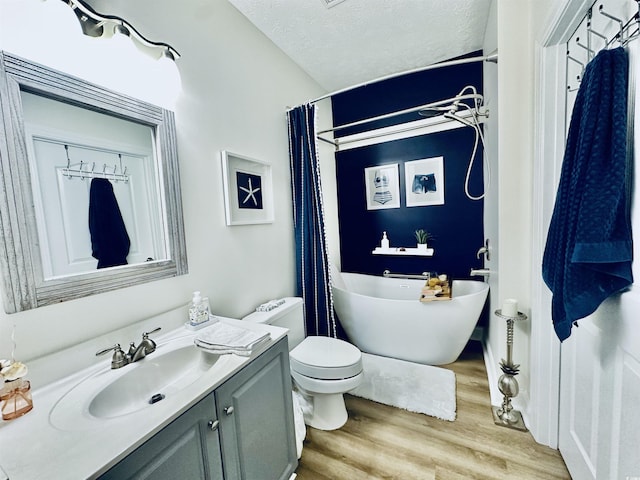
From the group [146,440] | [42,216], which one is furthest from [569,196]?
[42,216]

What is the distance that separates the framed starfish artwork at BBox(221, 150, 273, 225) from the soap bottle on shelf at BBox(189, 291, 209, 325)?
535 millimetres

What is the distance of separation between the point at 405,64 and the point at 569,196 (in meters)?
2.19

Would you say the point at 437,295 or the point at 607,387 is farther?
the point at 437,295

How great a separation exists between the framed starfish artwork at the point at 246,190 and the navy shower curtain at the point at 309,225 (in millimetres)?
286

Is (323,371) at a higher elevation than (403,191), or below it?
below

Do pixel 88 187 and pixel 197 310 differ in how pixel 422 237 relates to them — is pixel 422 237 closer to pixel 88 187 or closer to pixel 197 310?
pixel 197 310

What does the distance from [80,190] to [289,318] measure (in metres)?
1.36

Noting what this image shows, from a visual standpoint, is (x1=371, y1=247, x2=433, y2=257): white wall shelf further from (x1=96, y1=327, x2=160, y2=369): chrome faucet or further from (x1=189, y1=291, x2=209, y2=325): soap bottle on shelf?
(x1=96, y1=327, x2=160, y2=369): chrome faucet

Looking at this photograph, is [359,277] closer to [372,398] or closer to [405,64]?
[372,398]

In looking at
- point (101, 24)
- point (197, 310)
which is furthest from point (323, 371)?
point (101, 24)

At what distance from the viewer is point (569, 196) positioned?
100cm

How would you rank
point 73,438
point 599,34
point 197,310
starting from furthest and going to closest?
point 197,310, point 599,34, point 73,438

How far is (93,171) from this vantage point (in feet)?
3.65

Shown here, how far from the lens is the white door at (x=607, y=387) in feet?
2.68
